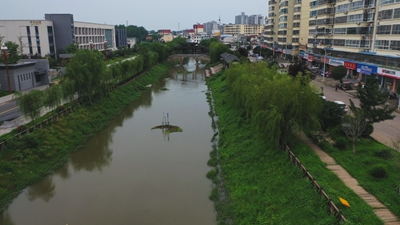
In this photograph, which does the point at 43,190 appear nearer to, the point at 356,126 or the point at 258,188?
the point at 258,188

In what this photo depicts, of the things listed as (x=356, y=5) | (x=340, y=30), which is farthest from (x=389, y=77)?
(x=340, y=30)

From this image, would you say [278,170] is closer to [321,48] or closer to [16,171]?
[16,171]

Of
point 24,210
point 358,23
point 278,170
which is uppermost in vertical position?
point 358,23

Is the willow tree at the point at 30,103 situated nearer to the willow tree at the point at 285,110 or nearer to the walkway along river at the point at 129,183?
the walkway along river at the point at 129,183

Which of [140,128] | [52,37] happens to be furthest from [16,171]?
[52,37]

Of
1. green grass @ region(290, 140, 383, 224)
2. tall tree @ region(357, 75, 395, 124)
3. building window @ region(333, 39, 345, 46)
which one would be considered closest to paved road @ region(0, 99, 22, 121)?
green grass @ region(290, 140, 383, 224)

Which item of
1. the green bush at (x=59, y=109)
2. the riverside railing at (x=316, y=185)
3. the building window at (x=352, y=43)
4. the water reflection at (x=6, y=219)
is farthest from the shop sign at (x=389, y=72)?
the water reflection at (x=6, y=219)

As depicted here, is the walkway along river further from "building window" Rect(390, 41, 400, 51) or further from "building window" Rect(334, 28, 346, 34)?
"building window" Rect(334, 28, 346, 34)
